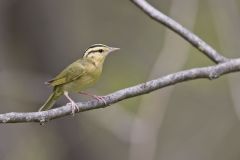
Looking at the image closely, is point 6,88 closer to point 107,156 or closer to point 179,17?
point 107,156

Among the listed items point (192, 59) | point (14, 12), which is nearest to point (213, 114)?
point (192, 59)

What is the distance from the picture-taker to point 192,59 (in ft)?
37.9

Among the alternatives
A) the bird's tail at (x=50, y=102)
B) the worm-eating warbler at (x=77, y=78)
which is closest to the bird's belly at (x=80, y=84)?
the worm-eating warbler at (x=77, y=78)

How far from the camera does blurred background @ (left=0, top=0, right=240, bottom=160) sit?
7.17 meters

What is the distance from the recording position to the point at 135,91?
4.60m

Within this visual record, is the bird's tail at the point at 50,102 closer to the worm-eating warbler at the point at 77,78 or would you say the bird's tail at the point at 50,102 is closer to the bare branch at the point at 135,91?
the worm-eating warbler at the point at 77,78

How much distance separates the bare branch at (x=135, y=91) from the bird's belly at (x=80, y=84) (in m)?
0.68

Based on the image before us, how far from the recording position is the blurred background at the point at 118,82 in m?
7.17

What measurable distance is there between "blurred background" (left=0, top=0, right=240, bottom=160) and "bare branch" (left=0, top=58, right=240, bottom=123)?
1.01m

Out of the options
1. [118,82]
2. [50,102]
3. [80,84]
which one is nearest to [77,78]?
[80,84]

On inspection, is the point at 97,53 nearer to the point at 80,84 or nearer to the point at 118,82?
the point at 80,84

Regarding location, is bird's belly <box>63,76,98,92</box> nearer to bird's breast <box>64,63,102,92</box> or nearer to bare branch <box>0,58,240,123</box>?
bird's breast <box>64,63,102,92</box>

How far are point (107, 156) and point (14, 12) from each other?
230cm

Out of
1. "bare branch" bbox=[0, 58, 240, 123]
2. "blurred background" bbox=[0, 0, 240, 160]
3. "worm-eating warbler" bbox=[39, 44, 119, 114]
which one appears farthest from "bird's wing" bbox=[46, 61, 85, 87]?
"blurred background" bbox=[0, 0, 240, 160]
